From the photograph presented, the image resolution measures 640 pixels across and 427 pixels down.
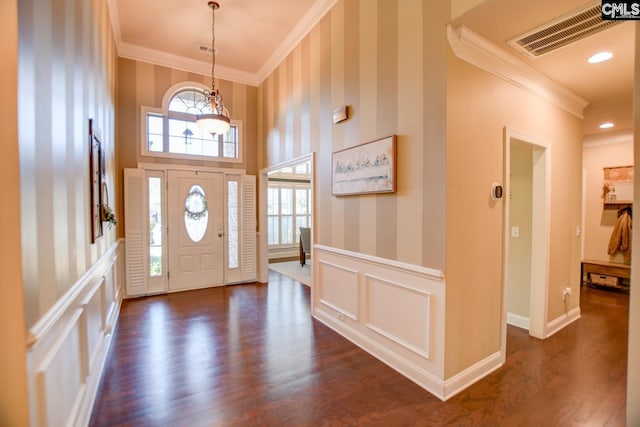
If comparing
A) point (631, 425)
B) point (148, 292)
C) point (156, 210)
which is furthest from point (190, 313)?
point (631, 425)

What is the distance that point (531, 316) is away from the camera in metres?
3.23

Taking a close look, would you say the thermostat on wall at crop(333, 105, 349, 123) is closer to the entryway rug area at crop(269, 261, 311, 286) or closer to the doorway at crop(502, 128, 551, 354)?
the doorway at crop(502, 128, 551, 354)

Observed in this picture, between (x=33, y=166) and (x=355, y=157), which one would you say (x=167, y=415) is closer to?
(x=33, y=166)

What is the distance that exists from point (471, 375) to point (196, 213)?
14.9 feet

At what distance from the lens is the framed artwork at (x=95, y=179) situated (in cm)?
226

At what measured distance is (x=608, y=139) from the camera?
5.27 metres

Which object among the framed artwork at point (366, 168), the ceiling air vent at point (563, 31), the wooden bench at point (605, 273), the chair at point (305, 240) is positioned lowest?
the wooden bench at point (605, 273)

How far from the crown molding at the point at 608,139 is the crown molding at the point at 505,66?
2791 mm

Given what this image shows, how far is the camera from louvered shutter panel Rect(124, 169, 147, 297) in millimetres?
4516

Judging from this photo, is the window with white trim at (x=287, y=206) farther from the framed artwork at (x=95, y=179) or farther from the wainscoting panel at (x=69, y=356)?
the wainscoting panel at (x=69, y=356)

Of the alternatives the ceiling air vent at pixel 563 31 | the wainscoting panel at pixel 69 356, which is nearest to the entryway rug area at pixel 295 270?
the wainscoting panel at pixel 69 356

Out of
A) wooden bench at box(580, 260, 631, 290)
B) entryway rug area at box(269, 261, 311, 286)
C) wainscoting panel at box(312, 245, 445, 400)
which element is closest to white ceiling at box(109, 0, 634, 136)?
wainscoting panel at box(312, 245, 445, 400)

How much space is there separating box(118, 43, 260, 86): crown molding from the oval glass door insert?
78.7 inches

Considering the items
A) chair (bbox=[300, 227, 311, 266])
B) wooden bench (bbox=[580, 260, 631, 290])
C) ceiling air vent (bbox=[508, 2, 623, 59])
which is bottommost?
wooden bench (bbox=[580, 260, 631, 290])
